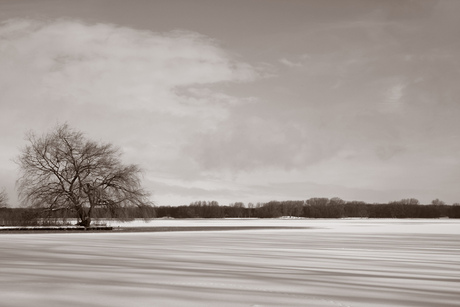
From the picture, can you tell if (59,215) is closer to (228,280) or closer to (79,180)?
(79,180)

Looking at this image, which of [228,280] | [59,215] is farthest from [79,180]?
[228,280]

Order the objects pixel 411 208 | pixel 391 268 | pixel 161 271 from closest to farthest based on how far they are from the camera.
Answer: pixel 161 271, pixel 391 268, pixel 411 208

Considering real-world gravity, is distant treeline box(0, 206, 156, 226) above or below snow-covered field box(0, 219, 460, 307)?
above

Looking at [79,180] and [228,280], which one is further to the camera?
[79,180]

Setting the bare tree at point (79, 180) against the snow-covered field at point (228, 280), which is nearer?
the snow-covered field at point (228, 280)

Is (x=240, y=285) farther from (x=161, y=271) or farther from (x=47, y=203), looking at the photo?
(x=47, y=203)

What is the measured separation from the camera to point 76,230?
129 ft

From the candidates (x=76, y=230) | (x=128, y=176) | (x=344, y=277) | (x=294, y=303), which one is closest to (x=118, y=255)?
(x=344, y=277)

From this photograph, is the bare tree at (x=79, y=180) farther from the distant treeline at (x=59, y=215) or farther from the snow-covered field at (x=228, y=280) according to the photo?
the snow-covered field at (x=228, y=280)

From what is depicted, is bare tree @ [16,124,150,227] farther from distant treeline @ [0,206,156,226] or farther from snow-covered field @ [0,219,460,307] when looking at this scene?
snow-covered field @ [0,219,460,307]

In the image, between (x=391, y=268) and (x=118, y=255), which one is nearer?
(x=391, y=268)

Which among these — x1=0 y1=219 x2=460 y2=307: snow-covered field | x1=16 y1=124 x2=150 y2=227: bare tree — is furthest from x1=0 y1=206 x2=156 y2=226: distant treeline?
x1=0 y1=219 x2=460 y2=307: snow-covered field

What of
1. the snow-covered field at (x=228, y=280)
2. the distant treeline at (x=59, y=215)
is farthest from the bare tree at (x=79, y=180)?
the snow-covered field at (x=228, y=280)

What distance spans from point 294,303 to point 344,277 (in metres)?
3.31
